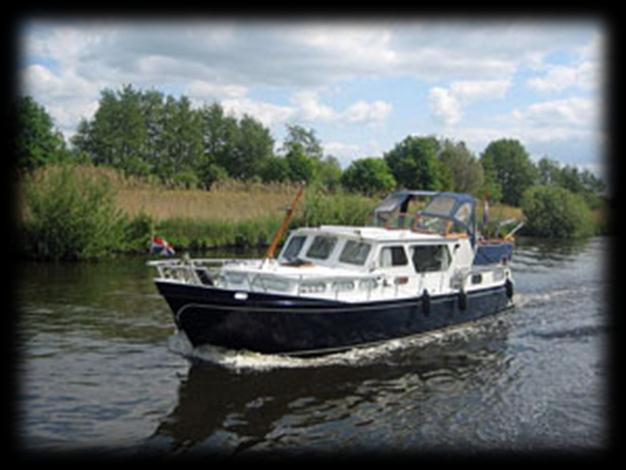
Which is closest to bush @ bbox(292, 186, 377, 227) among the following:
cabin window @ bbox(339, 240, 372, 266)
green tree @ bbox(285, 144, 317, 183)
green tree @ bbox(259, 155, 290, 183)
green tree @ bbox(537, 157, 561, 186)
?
cabin window @ bbox(339, 240, 372, 266)

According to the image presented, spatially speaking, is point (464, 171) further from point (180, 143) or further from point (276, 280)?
point (276, 280)

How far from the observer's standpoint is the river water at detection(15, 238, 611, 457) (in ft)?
33.4

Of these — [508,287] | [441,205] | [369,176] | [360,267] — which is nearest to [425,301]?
[360,267]

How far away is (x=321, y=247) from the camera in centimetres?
1650

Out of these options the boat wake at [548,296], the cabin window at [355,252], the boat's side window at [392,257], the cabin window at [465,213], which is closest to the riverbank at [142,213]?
the cabin window at [465,213]

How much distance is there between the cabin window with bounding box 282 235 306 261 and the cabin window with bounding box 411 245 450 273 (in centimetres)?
289

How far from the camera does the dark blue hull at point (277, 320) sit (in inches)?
516

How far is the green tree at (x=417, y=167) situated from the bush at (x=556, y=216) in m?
14.3

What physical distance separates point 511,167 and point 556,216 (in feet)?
140

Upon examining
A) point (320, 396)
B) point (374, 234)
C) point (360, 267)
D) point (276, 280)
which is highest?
point (374, 234)

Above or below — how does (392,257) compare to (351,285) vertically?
above

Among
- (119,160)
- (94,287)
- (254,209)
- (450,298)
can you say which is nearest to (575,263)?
(254,209)

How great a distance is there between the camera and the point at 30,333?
1573cm

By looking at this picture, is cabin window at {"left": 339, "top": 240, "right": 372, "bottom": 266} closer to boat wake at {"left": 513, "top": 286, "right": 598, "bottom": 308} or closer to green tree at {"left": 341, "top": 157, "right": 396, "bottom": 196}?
boat wake at {"left": 513, "top": 286, "right": 598, "bottom": 308}
